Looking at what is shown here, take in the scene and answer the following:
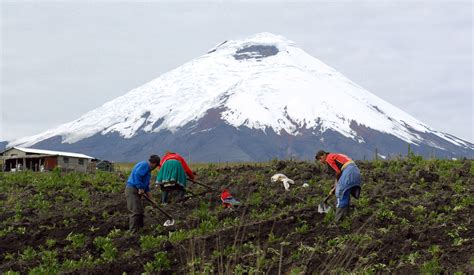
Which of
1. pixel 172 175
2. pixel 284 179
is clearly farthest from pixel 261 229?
pixel 284 179

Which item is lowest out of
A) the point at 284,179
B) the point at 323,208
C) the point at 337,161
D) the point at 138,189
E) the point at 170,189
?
the point at 284,179

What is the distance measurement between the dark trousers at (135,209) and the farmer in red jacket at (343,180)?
12.0 ft

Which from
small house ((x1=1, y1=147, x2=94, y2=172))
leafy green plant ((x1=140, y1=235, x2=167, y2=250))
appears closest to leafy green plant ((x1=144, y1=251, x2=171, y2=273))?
leafy green plant ((x1=140, y1=235, x2=167, y2=250))

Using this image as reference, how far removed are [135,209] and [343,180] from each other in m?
4.13

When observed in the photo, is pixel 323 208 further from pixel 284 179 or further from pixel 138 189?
pixel 284 179

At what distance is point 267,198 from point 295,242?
5.16 meters

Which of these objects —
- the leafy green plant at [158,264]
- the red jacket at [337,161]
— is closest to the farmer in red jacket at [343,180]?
the red jacket at [337,161]

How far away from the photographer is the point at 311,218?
42.9 ft

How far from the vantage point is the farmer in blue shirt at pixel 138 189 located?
A: 13547 millimetres

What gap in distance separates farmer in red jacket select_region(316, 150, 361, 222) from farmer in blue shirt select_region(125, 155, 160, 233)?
337 cm

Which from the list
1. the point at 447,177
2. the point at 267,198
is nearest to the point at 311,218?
the point at 267,198

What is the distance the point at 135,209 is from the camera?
13.6 m

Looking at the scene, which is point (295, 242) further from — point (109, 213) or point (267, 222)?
point (109, 213)

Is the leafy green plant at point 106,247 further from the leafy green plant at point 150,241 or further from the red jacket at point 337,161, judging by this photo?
the red jacket at point 337,161
